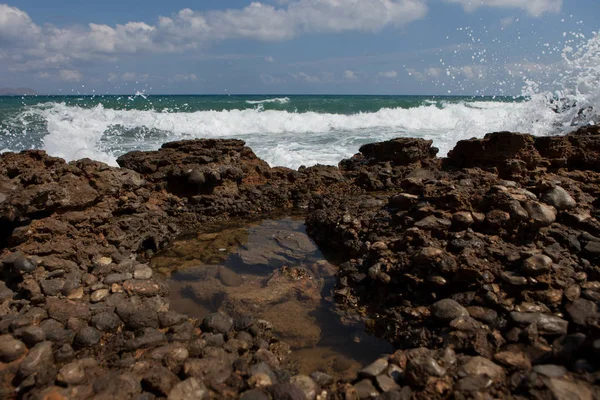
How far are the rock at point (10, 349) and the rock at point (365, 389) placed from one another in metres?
2.57

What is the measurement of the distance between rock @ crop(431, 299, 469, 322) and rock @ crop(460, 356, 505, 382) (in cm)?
57

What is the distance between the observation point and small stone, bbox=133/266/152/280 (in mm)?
4516

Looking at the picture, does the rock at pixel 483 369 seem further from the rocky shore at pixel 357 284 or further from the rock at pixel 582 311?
the rock at pixel 582 311

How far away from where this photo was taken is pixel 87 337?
3.43 m

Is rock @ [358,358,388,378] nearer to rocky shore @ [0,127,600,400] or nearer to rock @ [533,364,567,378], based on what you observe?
rocky shore @ [0,127,600,400]

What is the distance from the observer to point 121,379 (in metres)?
2.81

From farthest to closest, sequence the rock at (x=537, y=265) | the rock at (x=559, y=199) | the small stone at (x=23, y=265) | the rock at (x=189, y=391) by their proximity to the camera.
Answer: the rock at (x=559, y=199)
the small stone at (x=23, y=265)
the rock at (x=537, y=265)
the rock at (x=189, y=391)

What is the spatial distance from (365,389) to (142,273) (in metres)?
2.87

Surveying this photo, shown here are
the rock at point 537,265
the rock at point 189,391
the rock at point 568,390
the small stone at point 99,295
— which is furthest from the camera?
the small stone at point 99,295

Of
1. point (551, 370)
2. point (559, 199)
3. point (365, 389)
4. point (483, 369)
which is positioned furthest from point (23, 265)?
point (559, 199)

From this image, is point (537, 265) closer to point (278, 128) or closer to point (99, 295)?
point (99, 295)

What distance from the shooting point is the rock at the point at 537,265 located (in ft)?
11.7

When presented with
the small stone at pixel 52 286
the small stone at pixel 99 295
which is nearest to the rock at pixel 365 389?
the small stone at pixel 99 295

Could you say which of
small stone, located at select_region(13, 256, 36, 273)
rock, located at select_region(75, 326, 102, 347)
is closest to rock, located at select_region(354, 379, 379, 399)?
rock, located at select_region(75, 326, 102, 347)
